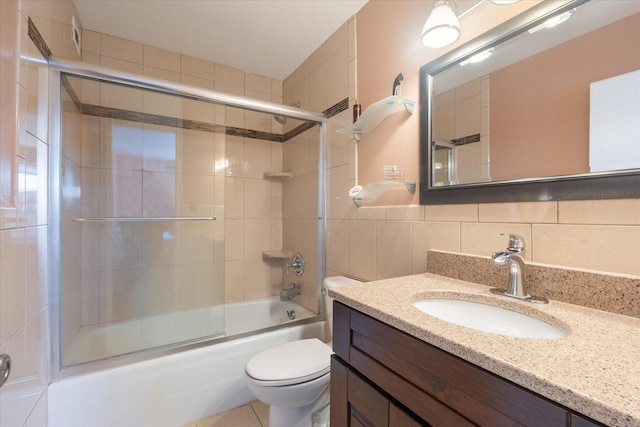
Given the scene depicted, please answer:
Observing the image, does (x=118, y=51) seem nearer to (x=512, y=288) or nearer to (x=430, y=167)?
(x=430, y=167)

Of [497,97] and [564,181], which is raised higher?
[497,97]

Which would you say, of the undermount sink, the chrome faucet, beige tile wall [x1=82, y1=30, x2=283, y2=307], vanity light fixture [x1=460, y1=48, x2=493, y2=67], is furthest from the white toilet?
vanity light fixture [x1=460, y1=48, x2=493, y2=67]

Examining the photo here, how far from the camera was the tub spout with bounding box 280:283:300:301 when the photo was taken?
2.31 metres

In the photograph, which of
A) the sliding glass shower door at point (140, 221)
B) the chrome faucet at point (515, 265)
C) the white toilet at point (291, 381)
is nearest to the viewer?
the chrome faucet at point (515, 265)

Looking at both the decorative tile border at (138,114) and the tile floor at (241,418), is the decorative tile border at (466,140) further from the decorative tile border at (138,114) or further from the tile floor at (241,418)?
the tile floor at (241,418)

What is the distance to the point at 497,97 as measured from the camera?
983 mm

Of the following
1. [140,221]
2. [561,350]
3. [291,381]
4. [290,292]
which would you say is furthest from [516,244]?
[140,221]

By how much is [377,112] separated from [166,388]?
1.85m

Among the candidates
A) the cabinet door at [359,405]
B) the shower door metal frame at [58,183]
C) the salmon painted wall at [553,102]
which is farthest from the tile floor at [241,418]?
the salmon painted wall at [553,102]

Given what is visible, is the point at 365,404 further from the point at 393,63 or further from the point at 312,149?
the point at 312,149

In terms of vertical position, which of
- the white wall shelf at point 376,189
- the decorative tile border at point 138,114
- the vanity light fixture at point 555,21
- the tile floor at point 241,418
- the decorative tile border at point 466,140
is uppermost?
the decorative tile border at point 138,114

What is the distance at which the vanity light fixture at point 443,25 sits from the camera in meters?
1.04

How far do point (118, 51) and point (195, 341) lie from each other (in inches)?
84.2

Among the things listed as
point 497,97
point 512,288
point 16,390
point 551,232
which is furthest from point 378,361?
point 16,390
